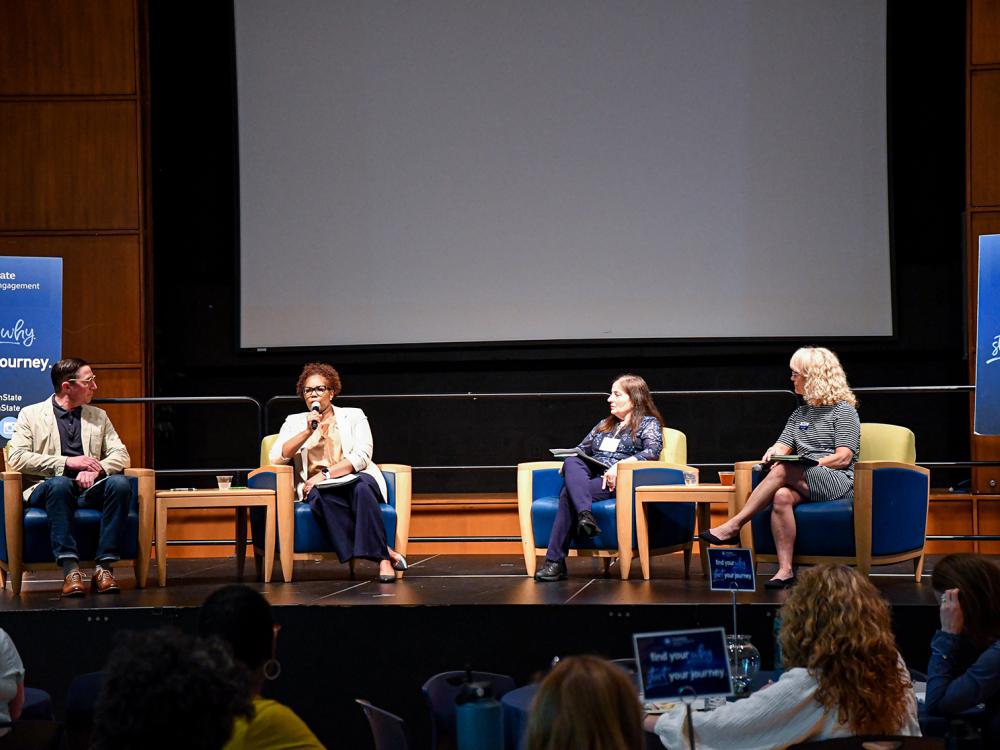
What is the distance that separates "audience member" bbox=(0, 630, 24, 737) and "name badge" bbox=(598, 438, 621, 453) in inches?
121

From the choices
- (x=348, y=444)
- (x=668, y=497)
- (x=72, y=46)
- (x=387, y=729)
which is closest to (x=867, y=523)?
(x=668, y=497)

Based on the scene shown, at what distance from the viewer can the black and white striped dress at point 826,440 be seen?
4770 millimetres

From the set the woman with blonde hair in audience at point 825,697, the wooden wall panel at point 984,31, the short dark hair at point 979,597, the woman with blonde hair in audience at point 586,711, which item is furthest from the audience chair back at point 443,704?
the wooden wall panel at point 984,31

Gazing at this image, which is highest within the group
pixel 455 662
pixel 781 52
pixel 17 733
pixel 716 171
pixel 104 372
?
pixel 781 52

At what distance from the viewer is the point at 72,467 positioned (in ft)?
16.5

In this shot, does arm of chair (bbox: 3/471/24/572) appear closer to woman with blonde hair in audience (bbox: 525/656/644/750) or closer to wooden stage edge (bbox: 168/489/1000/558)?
wooden stage edge (bbox: 168/489/1000/558)

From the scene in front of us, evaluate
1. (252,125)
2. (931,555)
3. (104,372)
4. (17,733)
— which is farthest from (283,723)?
(252,125)

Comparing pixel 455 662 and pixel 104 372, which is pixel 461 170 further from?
pixel 455 662

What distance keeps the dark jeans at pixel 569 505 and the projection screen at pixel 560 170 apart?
6.51 ft

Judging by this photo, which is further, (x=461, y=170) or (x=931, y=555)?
(x=461, y=170)

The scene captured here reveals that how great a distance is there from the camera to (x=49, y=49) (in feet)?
22.7

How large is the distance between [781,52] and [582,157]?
1.28 m

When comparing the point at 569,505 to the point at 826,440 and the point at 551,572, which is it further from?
the point at 826,440

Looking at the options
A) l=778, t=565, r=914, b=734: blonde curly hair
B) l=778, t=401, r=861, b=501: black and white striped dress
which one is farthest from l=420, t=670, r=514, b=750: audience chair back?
l=778, t=401, r=861, b=501: black and white striped dress
